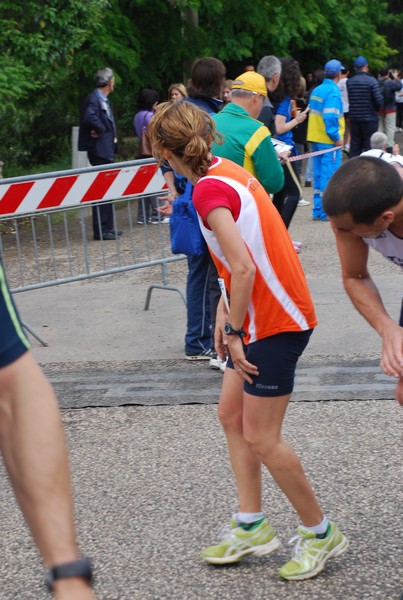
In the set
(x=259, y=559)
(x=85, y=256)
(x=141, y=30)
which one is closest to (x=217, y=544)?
(x=259, y=559)

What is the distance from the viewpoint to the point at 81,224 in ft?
28.0

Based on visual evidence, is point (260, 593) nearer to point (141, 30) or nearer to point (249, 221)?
point (249, 221)

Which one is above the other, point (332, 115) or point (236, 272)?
point (236, 272)

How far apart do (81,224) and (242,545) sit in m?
5.06

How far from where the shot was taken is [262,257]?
370 cm

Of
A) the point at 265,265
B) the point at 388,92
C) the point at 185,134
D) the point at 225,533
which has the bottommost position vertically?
the point at 388,92

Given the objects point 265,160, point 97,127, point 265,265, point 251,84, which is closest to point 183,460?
point 265,265

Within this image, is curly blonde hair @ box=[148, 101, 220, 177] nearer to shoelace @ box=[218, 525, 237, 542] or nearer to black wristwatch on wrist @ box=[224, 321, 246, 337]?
black wristwatch on wrist @ box=[224, 321, 246, 337]

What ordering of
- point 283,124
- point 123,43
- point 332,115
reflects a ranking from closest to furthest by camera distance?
point 283,124 < point 332,115 < point 123,43

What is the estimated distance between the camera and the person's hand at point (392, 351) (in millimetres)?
3289

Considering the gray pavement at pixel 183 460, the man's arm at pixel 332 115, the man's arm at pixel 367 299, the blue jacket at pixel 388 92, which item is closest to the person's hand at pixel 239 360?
the man's arm at pixel 367 299

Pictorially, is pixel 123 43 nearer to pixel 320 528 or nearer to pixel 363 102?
pixel 363 102

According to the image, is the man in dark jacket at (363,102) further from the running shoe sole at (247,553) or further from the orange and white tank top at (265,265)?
the running shoe sole at (247,553)

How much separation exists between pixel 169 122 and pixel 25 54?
8745 mm
